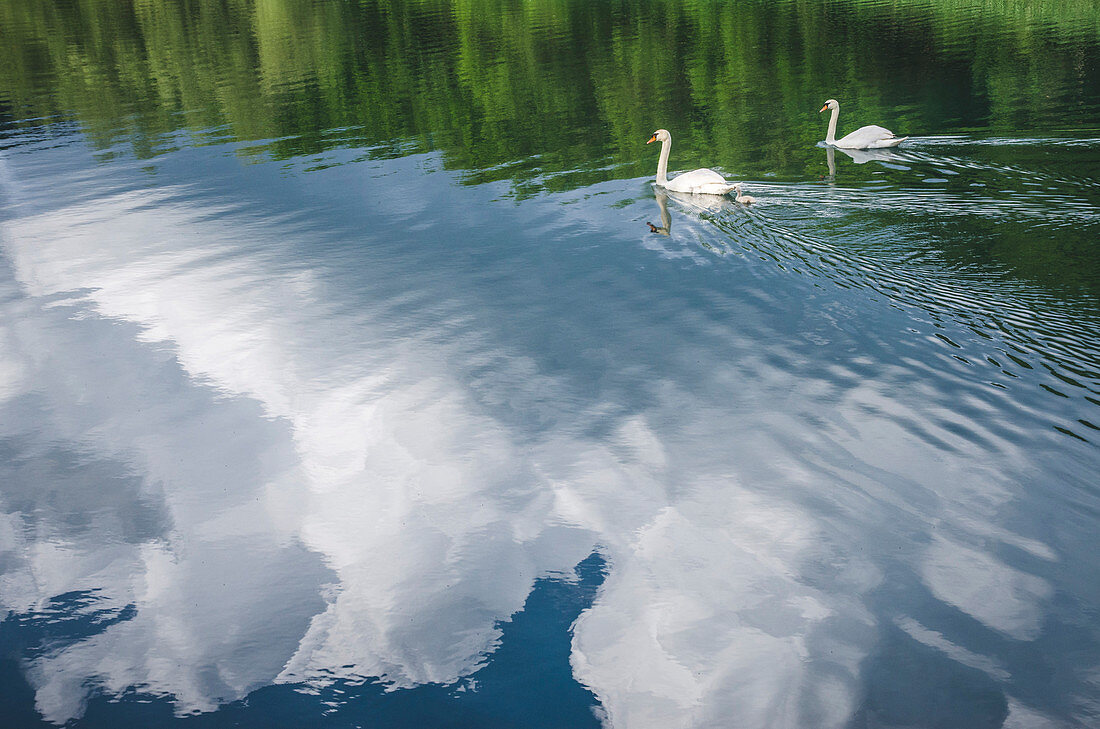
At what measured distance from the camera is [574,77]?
129ft

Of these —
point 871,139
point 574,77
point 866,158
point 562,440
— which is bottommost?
point 562,440

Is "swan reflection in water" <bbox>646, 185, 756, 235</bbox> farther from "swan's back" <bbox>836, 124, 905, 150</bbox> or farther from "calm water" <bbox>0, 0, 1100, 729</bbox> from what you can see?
"swan's back" <bbox>836, 124, 905, 150</bbox>

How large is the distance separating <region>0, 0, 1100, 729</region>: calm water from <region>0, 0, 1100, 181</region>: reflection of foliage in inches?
98.6

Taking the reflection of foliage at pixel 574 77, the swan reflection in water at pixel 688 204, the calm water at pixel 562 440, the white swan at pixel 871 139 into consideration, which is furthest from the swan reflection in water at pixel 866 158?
the swan reflection in water at pixel 688 204

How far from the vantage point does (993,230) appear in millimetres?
15781

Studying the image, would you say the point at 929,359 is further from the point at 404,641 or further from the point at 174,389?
the point at 174,389

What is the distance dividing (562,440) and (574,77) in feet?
104

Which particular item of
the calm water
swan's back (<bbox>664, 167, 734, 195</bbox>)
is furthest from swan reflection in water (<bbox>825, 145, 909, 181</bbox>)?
swan's back (<bbox>664, 167, 734, 195</bbox>)

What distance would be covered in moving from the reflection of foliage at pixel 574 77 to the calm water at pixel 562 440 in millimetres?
2505

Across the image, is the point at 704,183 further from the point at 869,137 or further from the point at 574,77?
the point at 574,77

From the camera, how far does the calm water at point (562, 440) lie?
7547mm

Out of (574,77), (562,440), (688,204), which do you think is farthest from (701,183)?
(574,77)

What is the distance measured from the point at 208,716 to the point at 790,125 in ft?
82.4

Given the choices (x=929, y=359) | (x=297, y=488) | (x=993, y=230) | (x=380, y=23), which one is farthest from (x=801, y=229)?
(x=380, y=23)
